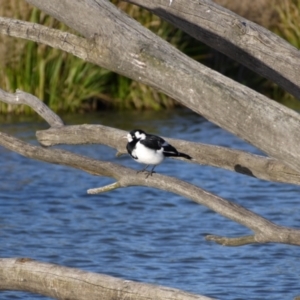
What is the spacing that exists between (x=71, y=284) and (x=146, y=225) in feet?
17.1

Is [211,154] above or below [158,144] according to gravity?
above

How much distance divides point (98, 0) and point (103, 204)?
20.8 feet

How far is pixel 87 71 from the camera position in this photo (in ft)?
44.1

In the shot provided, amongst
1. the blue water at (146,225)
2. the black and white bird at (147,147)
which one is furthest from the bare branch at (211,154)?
the blue water at (146,225)

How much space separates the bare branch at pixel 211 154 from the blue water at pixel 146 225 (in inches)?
92.6

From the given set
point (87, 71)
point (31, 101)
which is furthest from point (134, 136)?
point (87, 71)

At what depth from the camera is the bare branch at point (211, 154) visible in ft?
16.7

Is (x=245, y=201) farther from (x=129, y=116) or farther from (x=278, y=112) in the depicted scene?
(x=278, y=112)

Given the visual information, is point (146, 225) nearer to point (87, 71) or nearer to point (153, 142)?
point (153, 142)

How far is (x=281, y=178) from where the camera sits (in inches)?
201

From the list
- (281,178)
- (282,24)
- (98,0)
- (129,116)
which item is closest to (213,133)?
(129,116)

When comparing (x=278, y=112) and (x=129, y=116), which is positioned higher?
(x=278, y=112)

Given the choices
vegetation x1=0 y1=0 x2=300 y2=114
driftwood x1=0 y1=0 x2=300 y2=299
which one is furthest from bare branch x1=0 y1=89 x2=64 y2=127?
vegetation x1=0 y1=0 x2=300 y2=114

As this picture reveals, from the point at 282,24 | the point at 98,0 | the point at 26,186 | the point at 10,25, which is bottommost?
the point at 26,186
